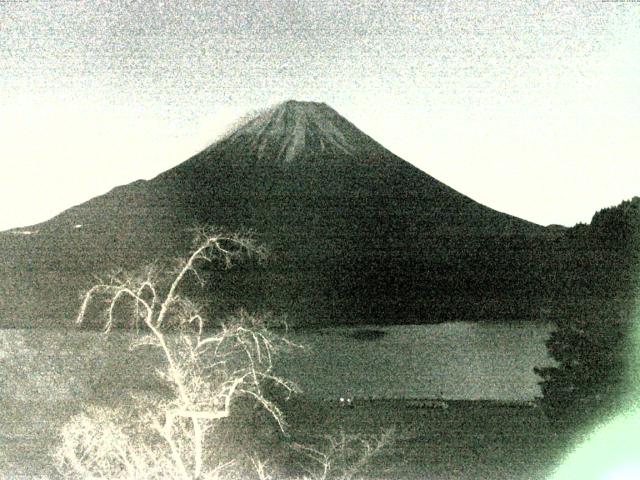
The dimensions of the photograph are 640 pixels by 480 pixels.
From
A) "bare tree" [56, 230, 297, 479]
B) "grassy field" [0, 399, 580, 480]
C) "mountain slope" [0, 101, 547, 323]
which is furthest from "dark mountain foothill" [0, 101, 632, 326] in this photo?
"grassy field" [0, 399, 580, 480]

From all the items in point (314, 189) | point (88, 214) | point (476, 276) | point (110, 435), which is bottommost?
point (110, 435)

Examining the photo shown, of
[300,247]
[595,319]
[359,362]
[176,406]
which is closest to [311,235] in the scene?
[300,247]

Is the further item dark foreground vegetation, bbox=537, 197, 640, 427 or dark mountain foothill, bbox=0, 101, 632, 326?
dark mountain foothill, bbox=0, 101, 632, 326

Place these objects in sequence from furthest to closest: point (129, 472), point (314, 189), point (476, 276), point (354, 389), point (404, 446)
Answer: point (314, 189), point (476, 276), point (354, 389), point (404, 446), point (129, 472)

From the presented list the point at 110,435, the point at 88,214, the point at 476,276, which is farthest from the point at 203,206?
the point at 476,276

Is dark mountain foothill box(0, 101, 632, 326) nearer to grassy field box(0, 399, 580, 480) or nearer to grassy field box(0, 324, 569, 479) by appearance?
grassy field box(0, 324, 569, 479)

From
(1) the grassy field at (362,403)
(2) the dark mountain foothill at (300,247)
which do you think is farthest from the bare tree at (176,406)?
(2) the dark mountain foothill at (300,247)

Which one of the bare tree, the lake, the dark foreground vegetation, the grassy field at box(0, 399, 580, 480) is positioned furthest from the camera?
the lake

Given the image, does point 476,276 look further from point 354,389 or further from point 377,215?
point 354,389
